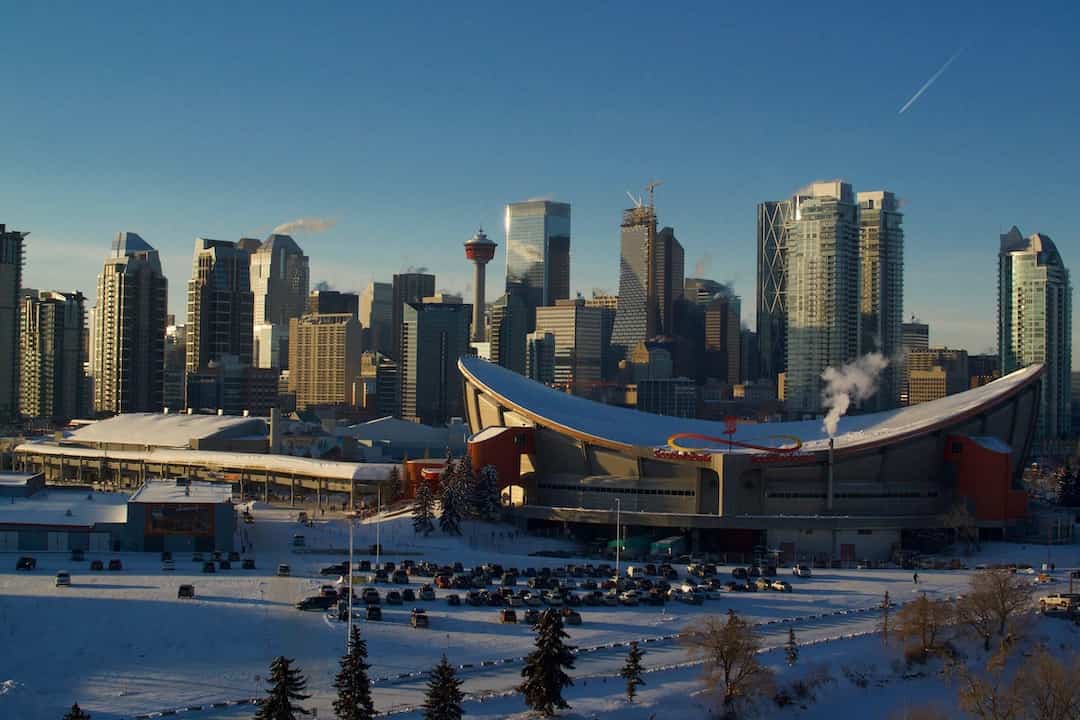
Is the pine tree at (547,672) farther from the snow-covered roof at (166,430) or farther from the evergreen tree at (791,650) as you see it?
the snow-covered roof at (166,430)

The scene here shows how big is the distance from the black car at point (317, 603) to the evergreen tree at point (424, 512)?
26.0m

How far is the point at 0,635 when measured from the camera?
155 ft

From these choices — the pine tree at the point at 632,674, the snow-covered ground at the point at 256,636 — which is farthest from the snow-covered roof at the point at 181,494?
the pine tree at the point at 632,674

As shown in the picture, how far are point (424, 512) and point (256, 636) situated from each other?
31865 mm

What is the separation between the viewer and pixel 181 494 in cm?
7412

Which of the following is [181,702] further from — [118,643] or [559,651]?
[559,651]

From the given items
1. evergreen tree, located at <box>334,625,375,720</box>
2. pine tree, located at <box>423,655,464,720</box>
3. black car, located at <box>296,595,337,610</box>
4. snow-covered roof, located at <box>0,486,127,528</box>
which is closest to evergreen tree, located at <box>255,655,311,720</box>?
evergreen tree, located at <box>334,625,375,720</box>

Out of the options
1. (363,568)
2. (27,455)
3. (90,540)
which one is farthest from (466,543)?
(27,455)

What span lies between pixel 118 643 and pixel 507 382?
54.0 metres

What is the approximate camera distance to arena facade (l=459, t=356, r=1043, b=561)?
80.7m

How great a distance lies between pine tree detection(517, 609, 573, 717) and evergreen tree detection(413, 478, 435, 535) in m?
37.3

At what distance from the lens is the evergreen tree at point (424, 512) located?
7938cm

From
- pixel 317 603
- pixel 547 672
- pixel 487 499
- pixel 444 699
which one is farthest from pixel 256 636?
pixel 487 499

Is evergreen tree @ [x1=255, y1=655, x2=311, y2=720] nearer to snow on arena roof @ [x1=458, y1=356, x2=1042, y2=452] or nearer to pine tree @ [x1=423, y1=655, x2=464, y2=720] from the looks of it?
pine tree @ [x1=423, y1=655, x2=464, y2=720]
